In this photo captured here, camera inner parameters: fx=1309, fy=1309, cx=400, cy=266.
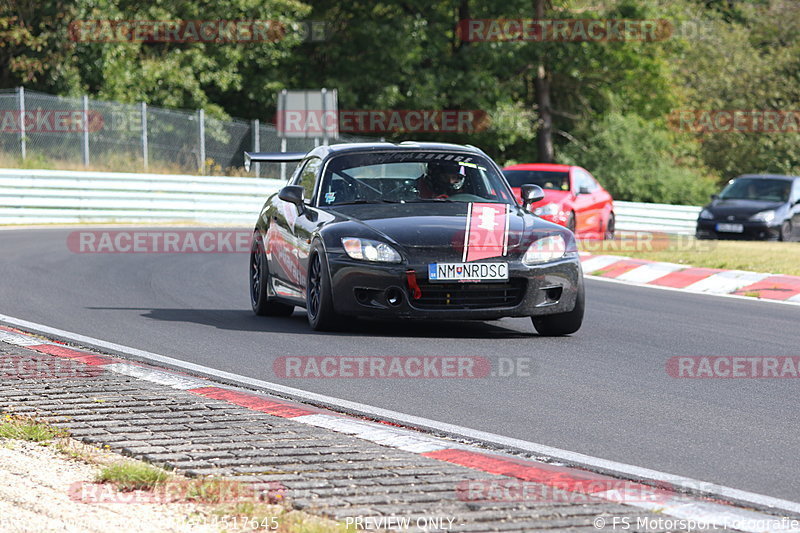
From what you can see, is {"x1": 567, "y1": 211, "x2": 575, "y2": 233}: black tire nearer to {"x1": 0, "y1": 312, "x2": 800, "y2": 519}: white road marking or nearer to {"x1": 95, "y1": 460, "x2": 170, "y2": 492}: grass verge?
{"x1": 0, "y1": 312, "x2": 800, "y2": 519}: white road marking

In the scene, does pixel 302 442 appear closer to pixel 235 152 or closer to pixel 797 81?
pixel 235 152

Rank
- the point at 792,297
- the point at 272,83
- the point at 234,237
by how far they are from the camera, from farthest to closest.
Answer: the point at 272,83
the point at 234,237
the point at 792,297

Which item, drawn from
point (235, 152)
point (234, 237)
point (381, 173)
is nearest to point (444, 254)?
point (381, 173)

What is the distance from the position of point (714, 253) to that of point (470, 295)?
10313 millimetres

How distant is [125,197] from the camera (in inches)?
1072

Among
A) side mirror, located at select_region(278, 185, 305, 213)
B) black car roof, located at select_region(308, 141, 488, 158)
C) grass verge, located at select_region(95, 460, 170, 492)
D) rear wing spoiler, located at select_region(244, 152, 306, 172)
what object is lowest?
grass verge, located at select_region(95, 460, 170, 492)

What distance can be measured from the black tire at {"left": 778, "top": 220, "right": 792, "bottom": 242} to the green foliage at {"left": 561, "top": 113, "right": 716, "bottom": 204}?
15.7m

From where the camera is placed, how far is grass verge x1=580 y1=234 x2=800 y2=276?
1645 cm

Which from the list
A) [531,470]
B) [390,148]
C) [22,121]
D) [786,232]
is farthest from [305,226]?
[22,121]

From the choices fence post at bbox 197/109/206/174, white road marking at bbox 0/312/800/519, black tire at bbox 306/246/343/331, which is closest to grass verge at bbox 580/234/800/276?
black tire at bbox 306/246/343/331

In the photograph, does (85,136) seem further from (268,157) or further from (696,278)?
(268,157)

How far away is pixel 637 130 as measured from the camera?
42969 millimetres

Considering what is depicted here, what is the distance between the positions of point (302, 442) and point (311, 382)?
6.55ft

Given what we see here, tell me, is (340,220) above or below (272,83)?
below
